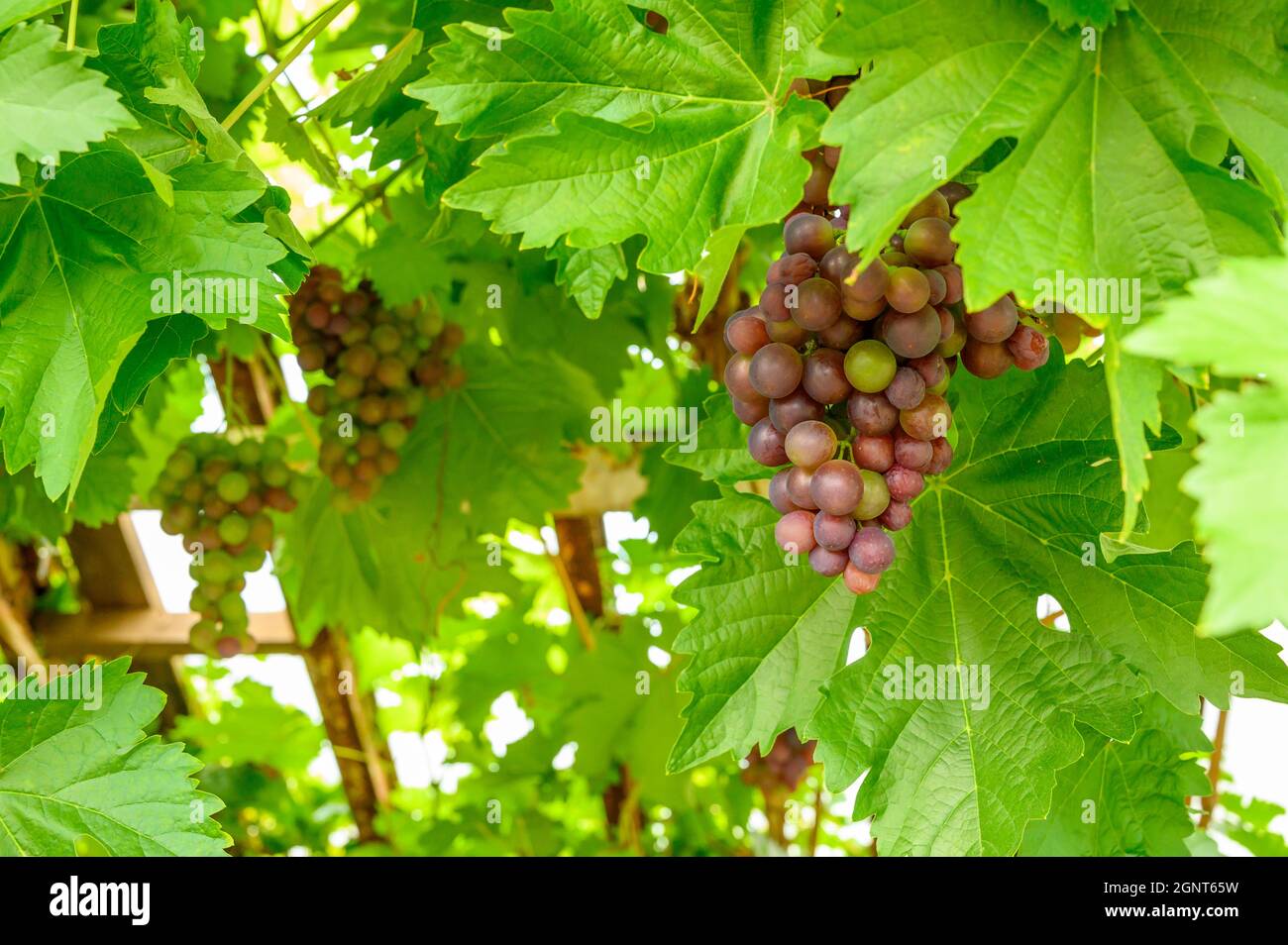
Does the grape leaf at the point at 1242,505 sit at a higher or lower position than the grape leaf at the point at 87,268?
lower

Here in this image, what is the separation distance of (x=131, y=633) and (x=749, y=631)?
8.93ft

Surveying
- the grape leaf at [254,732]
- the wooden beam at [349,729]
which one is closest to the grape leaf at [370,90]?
the wooden beam at [349,729]

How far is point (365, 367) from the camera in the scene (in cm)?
165

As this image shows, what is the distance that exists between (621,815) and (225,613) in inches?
48.2

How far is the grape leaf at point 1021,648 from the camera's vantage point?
784 mm

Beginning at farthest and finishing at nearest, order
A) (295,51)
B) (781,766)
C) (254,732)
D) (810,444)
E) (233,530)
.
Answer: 1. (254,732)
2. (781,766)
3. (233,530)
4. (295,51)
5. (810,444)

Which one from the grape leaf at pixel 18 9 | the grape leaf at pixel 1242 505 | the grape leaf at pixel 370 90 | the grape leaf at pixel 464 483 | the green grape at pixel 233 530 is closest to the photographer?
the grape leaf at pixel 1242 505

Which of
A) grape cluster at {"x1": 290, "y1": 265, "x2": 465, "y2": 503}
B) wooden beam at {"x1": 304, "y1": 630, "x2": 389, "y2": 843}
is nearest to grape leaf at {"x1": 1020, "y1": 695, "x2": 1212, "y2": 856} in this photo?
grape cluster at {"x1": 290, "y1": 265, "x2": 465, "y2": 503}

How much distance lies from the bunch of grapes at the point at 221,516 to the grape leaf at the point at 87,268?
0.83 meters

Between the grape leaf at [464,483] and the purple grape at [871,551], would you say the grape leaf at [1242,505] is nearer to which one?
the purple grape at [871,551]

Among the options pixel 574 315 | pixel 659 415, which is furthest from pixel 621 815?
pixel 574 315

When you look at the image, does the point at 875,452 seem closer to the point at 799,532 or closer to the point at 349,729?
the point at 799,532

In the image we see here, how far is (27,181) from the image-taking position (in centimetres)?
81

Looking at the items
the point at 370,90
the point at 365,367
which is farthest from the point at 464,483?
the point at 370,90
